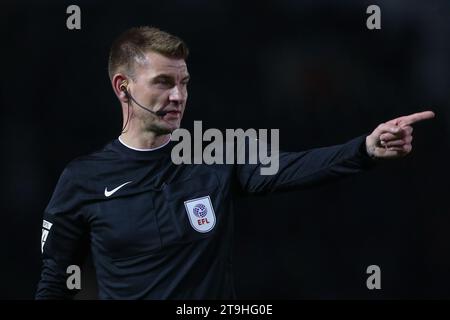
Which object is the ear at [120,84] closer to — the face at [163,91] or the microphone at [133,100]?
the microphone at [133,100]

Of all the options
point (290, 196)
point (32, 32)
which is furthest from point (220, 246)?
point (32, 32)

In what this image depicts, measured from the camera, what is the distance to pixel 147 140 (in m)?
3.04

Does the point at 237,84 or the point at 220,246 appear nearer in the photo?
the point at 220,246

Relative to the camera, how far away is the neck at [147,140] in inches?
120

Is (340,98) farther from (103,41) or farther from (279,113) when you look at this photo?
(103,41)

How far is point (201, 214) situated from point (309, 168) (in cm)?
40

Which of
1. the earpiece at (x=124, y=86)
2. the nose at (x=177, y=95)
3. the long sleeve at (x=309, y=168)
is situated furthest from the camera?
the earpiece at (x=124, y=86)

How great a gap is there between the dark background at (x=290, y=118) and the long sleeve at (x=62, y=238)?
1718mm

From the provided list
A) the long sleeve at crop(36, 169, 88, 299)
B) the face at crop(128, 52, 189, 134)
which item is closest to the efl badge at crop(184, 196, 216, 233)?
the face at crop(128, 52, 189, 134)

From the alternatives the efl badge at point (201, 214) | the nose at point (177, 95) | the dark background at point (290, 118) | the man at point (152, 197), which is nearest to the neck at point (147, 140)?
the man at point (152, 197)

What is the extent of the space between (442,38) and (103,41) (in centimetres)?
200

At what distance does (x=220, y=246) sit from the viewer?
290cm

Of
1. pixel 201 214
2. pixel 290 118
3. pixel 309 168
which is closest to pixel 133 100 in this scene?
pixel 201 214

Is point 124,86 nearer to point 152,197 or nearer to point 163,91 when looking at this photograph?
point 163,91
